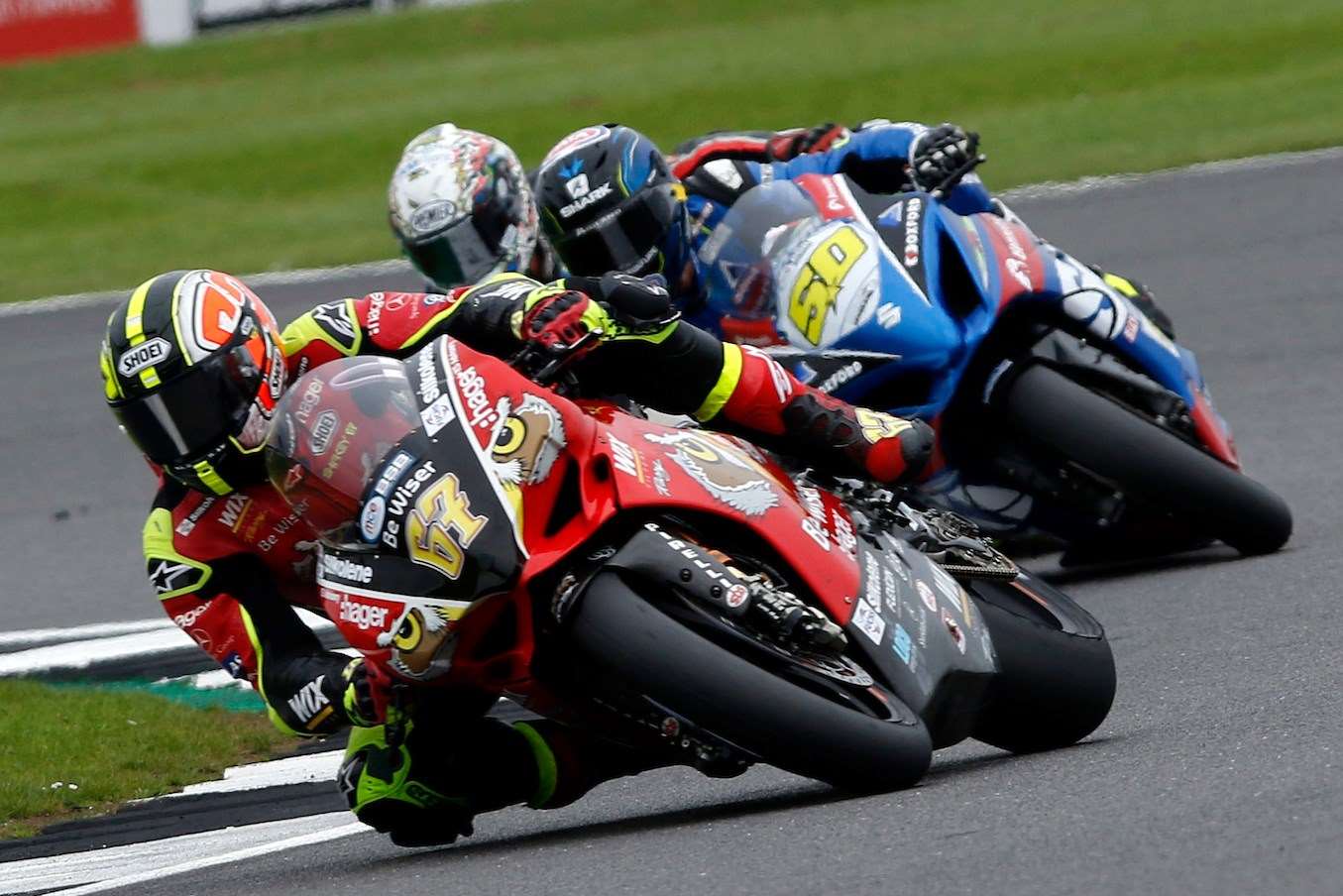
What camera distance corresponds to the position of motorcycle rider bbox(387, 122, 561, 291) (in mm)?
7039

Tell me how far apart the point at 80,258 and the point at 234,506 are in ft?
40.8

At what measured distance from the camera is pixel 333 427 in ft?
15.4

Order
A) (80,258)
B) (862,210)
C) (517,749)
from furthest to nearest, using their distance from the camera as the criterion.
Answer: (80,258)
(862,210)
(517,749)

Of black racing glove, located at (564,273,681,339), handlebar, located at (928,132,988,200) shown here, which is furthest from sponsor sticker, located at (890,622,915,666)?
handlebar, located at (928,132,988,200)

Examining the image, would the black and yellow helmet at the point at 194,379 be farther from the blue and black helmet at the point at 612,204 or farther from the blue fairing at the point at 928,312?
the blue fairing at the point at 928,312

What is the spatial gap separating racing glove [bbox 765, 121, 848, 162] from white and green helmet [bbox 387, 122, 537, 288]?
5.25 feet

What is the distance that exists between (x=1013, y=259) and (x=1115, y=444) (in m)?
0.66

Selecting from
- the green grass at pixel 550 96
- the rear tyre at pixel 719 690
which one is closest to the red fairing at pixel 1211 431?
the rear tyre at pixel 719 690

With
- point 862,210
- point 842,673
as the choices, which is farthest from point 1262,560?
point 842,673

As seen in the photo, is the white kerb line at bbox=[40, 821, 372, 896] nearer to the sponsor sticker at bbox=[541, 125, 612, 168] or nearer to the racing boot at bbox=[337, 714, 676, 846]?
the racing boot at bbox=[337, 714, 676, 846]

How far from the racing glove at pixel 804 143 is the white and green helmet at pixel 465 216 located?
5.25 ft

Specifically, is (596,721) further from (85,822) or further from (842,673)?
(85,822)

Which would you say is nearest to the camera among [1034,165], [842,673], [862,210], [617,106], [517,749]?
[842,673]

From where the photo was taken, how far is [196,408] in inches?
203
